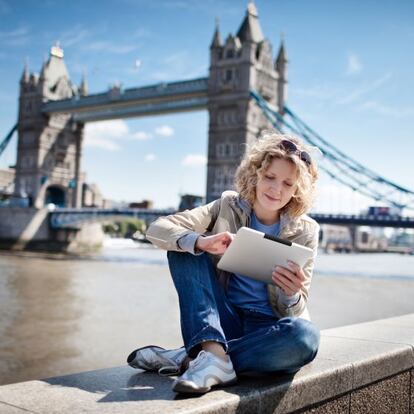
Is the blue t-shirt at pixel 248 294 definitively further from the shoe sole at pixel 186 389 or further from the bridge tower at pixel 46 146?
the bridge tower at pixel 46 146

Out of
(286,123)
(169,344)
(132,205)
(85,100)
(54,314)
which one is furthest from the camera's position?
(132,205)

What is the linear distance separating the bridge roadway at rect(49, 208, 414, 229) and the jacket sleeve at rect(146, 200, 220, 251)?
960 inches

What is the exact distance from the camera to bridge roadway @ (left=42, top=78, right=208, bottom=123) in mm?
39594

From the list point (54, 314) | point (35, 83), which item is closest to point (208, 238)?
point (54, 314)

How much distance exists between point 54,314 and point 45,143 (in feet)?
130

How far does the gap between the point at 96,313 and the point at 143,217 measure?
21384 millimetres

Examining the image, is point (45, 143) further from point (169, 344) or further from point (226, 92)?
point (169, 344)

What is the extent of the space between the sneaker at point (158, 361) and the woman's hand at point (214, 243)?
36 cm

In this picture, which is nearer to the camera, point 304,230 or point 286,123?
point 304,230

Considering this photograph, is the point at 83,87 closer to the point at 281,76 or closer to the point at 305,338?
the point at 281,76

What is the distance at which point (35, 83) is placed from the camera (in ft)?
163

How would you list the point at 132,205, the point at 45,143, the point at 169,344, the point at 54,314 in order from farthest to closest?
the point at 132,205, the point at 45,143, the point at 54,314, the point at 169,344

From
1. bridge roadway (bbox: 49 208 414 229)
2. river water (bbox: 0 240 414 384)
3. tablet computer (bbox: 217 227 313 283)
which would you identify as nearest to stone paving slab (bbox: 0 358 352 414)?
tablet computer (bbox: 217 227 313 283)

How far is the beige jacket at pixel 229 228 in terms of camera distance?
1.87 metres
